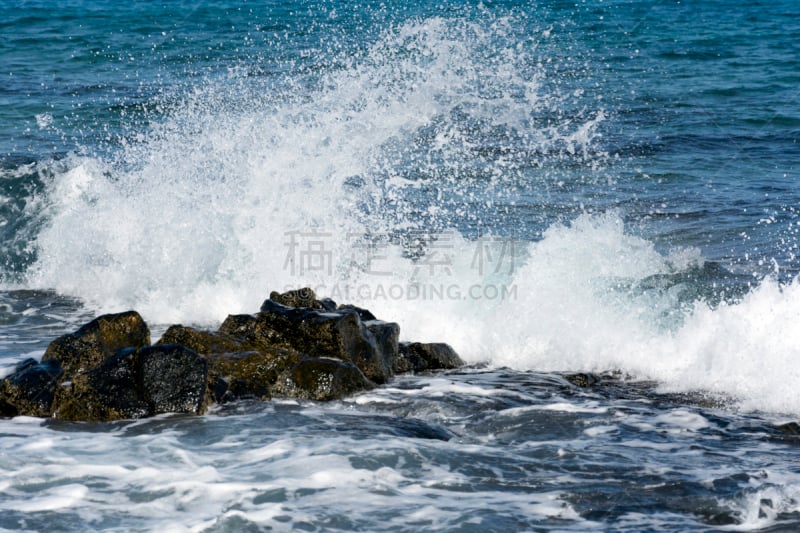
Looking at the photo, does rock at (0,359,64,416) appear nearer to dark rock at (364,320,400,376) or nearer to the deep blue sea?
the deep blue sea

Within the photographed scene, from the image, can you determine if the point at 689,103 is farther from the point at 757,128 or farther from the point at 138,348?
the point at 138,348

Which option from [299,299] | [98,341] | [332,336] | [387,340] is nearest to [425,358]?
[387,340]

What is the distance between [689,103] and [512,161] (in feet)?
13.6

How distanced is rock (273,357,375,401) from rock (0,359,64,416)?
4.46 ft

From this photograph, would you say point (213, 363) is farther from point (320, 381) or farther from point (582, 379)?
point (582, 379)

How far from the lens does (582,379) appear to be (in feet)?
21.9

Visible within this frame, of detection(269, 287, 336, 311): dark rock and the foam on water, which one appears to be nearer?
detection(269, 287, 336, 311): dark rock

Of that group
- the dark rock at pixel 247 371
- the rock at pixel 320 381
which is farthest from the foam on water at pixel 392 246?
the dark rock at pixel 247 371

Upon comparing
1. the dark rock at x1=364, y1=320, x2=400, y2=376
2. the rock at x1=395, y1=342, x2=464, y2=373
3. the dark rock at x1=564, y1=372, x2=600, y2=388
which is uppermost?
the dark rock at x1=364, y1=320, x2=400, y2=376

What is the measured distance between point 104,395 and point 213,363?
2.43 ft

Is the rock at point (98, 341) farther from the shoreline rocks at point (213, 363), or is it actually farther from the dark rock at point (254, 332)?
the dark rock at point (254, 332)

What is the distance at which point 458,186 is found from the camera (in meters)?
11.8

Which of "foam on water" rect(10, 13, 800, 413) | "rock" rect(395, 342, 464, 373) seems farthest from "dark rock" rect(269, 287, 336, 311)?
"foam on water" rect(10, 13, 800, 413)

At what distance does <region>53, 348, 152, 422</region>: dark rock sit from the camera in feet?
18.5
